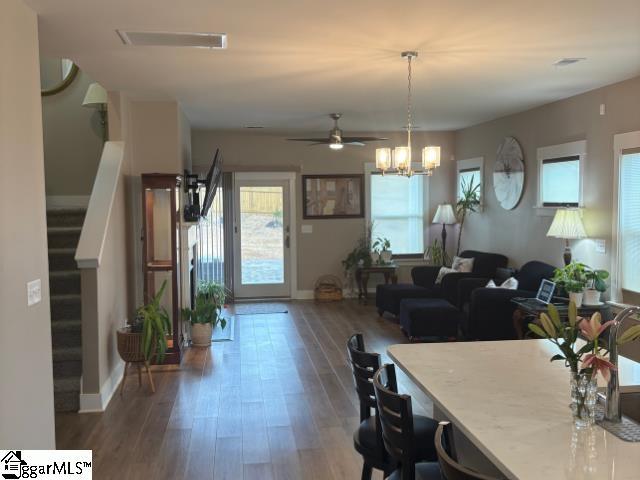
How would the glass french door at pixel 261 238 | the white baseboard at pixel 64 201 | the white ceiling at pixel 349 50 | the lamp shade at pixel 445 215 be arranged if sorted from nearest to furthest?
1. the white ceiling at pixel 349 50
2. the white baseboard at pixel 64 201
3. the lamp shade at pixel 445 215
4. the glass french door at pixel 261 238

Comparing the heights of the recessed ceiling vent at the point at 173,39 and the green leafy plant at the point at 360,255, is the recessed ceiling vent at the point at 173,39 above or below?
above

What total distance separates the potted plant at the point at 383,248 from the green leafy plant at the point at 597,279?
13.2 ft

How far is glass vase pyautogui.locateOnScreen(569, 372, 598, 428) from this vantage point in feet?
6.18

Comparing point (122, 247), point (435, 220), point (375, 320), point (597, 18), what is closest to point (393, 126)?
point (435, 220)

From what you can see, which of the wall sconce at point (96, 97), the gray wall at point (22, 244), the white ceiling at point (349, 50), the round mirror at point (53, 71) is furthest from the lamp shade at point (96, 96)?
the gray wall at point (22, 244)

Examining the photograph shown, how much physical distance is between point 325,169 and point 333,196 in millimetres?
436

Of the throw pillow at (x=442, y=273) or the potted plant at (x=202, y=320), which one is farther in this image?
the throw pillow at (x=442, y=273)

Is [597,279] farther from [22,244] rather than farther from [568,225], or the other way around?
[22,244]

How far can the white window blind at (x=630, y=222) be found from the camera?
508cm

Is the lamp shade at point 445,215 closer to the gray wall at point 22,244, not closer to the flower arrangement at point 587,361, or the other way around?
the gray wall at point 22,244

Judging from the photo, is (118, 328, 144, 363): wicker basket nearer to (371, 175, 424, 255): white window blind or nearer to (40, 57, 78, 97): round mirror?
(40, 57, 78, 97): round mirror

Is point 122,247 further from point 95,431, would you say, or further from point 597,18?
point 597,18

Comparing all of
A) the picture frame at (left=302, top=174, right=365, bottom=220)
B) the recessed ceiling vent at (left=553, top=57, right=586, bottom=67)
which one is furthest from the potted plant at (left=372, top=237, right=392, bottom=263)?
the recessed ceiling vent at (left=553, top=57, right=586, bottom=67)

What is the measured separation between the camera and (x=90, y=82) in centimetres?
651
